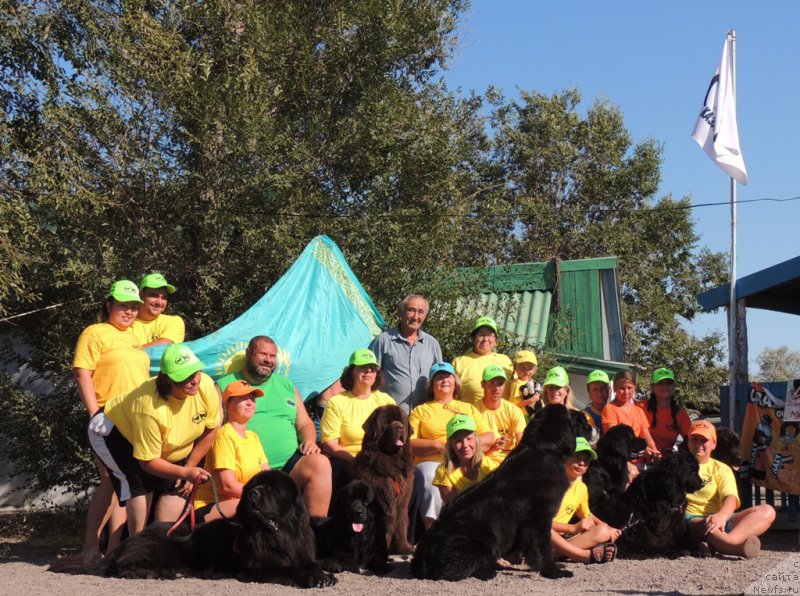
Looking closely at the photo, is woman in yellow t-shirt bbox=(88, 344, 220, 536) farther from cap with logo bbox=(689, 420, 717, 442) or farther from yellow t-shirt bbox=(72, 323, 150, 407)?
cap with logo bbox=(689, 420, 717, 442)

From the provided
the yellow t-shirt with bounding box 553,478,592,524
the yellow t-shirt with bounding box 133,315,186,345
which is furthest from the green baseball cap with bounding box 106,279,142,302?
the yellow t-shirt with bounding box 553,478,592,524

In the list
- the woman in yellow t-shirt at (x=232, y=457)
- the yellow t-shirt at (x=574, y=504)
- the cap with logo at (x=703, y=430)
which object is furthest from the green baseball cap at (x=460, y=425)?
the cap with logo at (x=703, y=430)

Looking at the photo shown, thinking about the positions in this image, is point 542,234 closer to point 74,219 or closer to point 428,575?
point 74,219

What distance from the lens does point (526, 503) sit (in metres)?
→ 6.26

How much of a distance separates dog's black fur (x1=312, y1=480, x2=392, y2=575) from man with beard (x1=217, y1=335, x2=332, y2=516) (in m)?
0.35

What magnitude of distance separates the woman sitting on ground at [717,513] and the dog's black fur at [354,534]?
2644mm

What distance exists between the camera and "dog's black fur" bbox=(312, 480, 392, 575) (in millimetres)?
6422

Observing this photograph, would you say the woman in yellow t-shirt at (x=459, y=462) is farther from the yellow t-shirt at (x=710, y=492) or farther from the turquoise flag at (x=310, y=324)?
the turquoise flag at (x=310, y=324)

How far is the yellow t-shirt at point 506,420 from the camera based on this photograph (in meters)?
7.72

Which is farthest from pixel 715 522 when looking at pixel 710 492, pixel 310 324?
pixel 310 324

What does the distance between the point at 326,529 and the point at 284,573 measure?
0.75m

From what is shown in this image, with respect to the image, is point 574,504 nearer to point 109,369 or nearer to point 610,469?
point 610,469

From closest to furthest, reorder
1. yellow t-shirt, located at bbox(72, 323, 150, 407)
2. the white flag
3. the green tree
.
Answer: yellow t-shirt, located at bbox(72, 323, 150, 407)
the white flag
the green tree

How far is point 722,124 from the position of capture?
38.1ft
